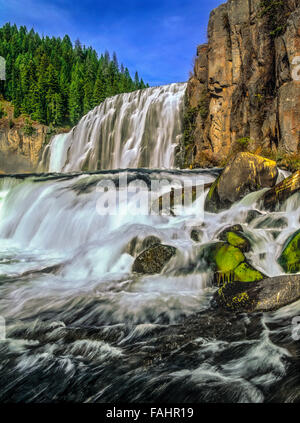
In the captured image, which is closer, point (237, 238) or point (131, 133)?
point (237, 238)

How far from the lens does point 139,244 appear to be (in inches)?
275

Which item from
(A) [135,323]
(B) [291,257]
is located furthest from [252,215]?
(A) [135,323]

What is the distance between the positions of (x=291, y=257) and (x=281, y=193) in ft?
9.64

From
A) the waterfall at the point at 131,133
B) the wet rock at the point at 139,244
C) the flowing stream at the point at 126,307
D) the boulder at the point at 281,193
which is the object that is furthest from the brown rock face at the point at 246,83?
the wet rock at the point at 139,244

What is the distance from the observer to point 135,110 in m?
22.9

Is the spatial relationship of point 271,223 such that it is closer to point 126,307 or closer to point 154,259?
point 154,259

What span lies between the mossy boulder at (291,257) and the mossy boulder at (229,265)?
2.40 feet

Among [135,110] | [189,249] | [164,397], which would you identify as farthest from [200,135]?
[164,397]

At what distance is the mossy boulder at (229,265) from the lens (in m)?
5.05

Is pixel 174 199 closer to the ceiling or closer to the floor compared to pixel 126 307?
closer to the ceiling

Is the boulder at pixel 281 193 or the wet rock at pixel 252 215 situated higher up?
the boulder at pixel 281 193

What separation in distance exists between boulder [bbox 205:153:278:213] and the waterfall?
10.7 metres

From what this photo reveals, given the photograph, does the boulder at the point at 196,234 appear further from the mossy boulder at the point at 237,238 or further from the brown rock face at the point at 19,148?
the brown rock face at the point at 19,148

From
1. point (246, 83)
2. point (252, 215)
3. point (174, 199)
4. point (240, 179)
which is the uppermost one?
point (246, 83)
